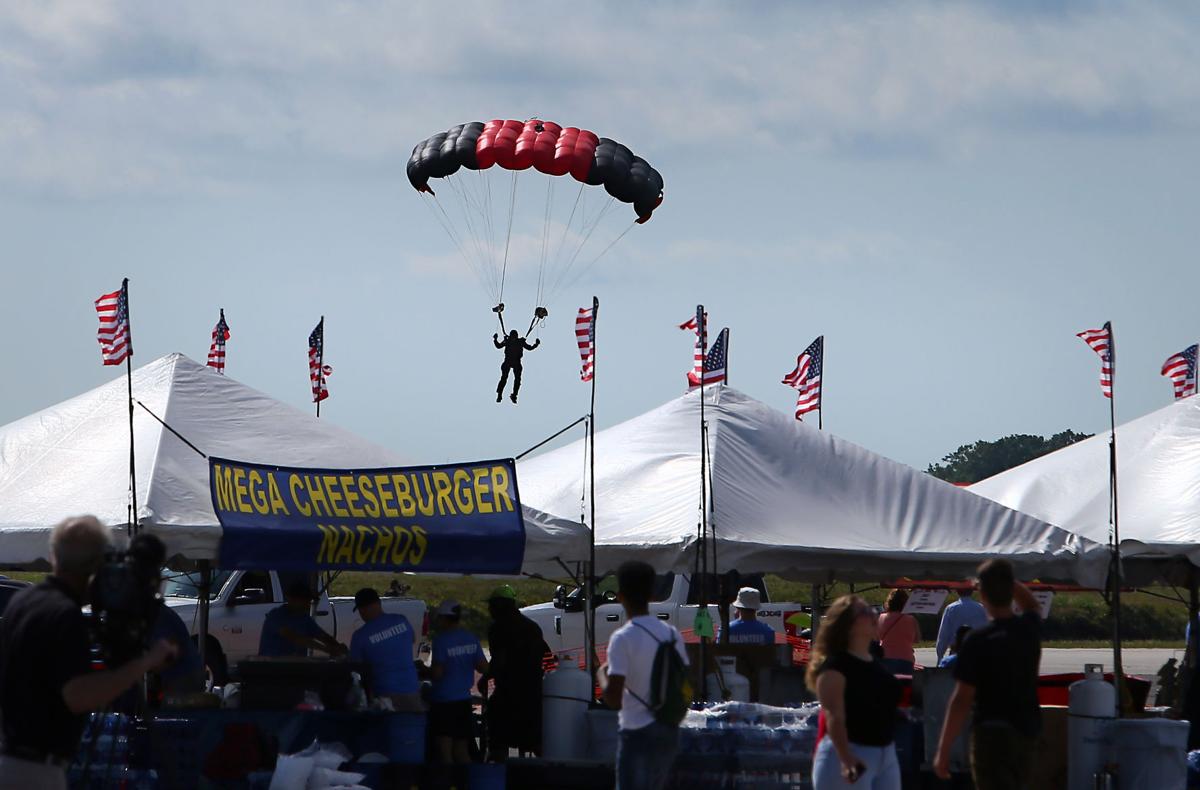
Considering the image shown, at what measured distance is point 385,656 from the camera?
11.3 metres

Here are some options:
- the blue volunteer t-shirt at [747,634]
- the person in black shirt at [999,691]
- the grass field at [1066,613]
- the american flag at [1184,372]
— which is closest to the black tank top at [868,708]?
the person in black shirt at [999,691]

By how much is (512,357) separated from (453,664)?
13.3m

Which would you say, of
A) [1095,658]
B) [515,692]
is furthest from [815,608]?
[1095,658]

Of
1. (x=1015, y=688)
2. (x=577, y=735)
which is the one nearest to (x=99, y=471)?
(x=577, y=735)

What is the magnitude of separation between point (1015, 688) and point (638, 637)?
1.81 m

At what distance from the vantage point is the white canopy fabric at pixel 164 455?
12141 millimetres

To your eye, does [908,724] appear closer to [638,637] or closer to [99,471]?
[638,637]

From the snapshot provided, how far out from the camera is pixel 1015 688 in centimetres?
743

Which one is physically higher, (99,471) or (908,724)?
(99,471)

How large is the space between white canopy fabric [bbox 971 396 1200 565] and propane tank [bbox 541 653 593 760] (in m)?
5.96

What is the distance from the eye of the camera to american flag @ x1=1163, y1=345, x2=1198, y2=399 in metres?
24.7

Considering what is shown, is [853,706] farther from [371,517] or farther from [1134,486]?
[1134,486]

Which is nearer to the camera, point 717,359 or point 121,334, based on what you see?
point 121,334

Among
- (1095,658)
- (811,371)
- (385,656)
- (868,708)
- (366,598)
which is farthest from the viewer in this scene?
(1095,658)
